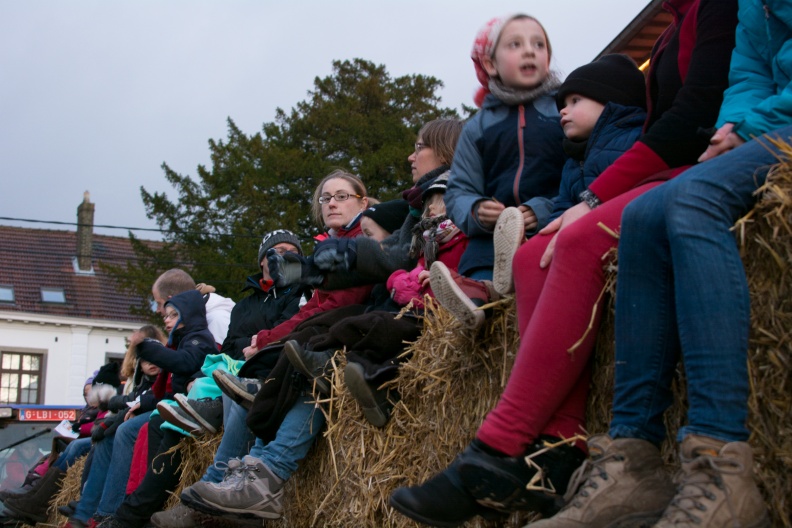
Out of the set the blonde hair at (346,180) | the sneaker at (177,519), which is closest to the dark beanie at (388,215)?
the blonde hair at (346,180)

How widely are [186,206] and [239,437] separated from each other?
989 inches

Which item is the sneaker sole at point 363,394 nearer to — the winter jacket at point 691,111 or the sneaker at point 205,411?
the winter jacket at point 691,111

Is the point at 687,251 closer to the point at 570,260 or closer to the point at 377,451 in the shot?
the point at 570,260

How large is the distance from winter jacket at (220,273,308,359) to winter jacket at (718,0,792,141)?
4229 mm

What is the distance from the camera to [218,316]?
796cm

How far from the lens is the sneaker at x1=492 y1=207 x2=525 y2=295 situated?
3.52 meters

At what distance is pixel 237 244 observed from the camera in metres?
27.0

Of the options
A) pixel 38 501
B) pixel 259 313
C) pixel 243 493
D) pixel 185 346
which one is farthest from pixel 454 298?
pixel 38 501

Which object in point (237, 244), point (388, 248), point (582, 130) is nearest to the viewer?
point (582, 130)

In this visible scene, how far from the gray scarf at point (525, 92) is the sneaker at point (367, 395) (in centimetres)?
144

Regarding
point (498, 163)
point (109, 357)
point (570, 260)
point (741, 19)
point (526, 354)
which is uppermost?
point (741, 19)

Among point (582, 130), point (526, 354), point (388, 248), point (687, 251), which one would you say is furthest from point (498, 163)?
point (687, 251)

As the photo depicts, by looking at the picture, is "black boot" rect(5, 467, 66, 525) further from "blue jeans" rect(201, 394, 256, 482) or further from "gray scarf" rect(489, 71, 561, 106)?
"gray scarf" rect(489, 71, 561, 106)

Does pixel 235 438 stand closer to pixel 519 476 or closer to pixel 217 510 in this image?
pixel 217 510
